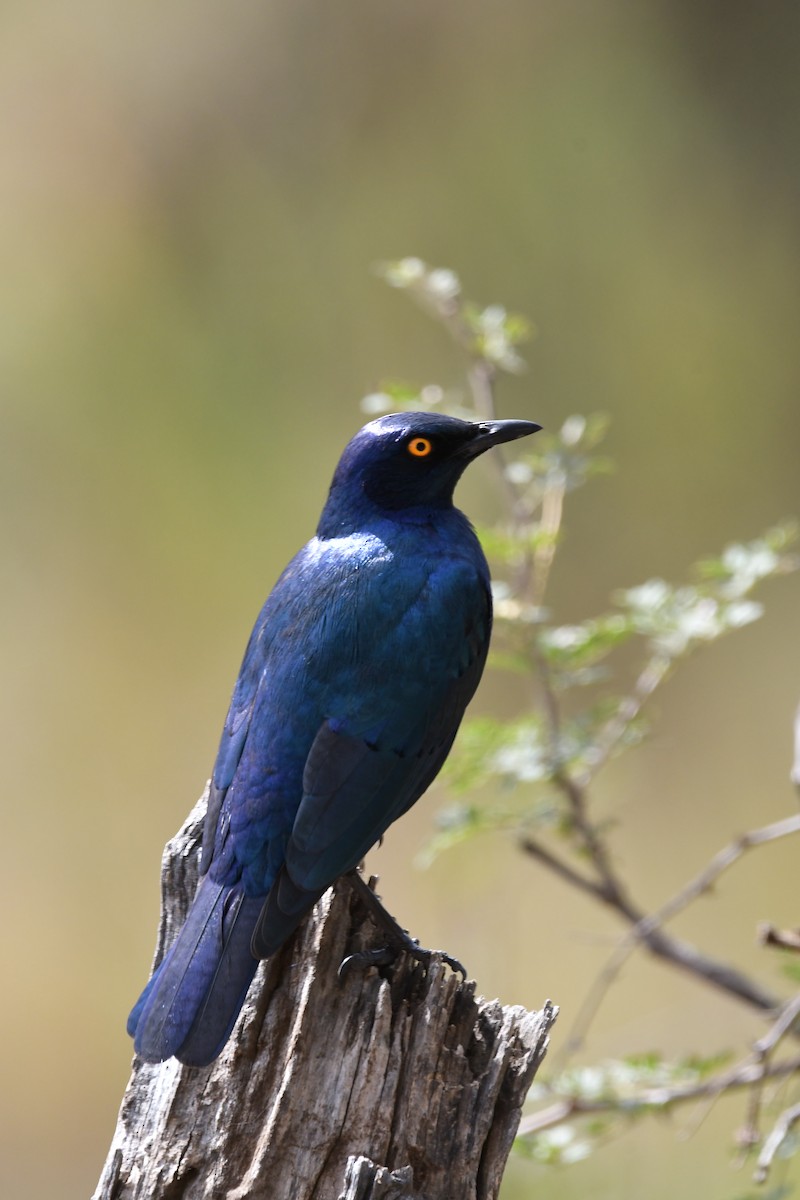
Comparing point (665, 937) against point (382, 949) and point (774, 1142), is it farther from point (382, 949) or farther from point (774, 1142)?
point (382, 949)

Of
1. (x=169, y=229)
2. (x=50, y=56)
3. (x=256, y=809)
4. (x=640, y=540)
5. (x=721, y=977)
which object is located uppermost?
(x=50, y=56)

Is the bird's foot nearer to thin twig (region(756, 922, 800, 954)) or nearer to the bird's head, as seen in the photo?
thin twig (region(756, 922, 800, 954))

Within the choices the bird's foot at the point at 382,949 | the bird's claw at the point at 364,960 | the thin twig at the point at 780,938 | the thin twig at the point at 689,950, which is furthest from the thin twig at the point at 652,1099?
the bird's claw at the point at 364,960

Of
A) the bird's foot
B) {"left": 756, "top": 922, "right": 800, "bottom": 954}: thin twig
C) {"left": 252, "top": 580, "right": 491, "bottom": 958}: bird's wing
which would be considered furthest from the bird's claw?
{"left": 756, "top": 922, "right": 800, "bottom": 954}: thin twig

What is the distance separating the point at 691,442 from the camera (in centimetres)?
541

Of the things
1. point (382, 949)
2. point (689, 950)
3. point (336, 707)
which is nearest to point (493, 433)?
point (336, 707)

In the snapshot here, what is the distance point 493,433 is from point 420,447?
14 cm

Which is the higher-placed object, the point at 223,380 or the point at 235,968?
the point at 223,380

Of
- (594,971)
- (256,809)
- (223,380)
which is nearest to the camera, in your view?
(256,809)

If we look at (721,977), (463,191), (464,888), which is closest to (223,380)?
(463,191)

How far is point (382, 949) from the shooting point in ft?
6.88

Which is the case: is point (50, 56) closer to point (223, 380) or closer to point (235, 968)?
point (223, 380)

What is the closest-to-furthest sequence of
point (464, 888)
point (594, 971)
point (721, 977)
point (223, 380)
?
point (721, 977)
point (464, 888)
point (594, 971)
point (223, 380)

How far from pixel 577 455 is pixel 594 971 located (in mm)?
2886
